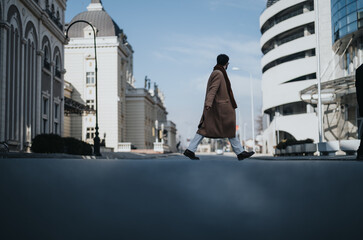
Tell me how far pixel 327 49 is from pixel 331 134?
10085mm

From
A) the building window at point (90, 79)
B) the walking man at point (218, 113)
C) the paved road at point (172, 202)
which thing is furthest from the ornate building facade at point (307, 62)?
the paved road at point (172, 202)

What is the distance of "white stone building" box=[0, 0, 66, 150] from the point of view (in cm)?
2438

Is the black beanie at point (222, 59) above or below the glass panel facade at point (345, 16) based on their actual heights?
below

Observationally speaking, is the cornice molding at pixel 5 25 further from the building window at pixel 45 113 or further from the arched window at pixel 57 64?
the arched window at pixel 57 64

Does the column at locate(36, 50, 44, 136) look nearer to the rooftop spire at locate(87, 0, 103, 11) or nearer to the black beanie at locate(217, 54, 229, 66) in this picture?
the black beanie at locate(217, 54, 229, 66)

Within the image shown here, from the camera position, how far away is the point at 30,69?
94.4 ft

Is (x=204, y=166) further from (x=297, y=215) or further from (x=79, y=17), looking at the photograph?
(x=79, y=17)

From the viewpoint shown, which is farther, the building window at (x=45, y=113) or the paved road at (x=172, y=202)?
the building window at (x=45, y=113)

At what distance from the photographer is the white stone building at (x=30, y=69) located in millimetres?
24375

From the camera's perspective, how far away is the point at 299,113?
56656 millimetres

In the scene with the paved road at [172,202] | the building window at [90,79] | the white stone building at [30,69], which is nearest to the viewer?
the paved road at [172,202]

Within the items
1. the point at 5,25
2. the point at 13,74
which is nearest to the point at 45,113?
the point at 13,74

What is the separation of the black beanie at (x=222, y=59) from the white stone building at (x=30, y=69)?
1890 cm

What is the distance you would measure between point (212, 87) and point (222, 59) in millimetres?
561
